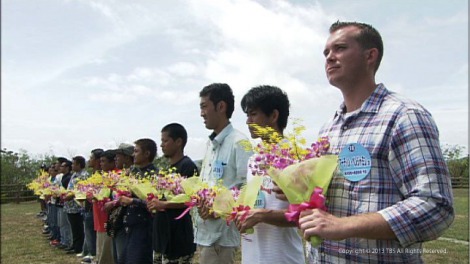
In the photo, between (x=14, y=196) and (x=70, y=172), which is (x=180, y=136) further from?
(x=14, y=196)

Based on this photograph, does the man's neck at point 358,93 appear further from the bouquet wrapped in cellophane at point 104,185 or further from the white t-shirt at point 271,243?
the bouquet wrapped in cellophane at point 104,185

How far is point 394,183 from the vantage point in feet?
5.41

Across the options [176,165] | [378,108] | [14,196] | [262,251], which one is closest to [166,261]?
[176,165]

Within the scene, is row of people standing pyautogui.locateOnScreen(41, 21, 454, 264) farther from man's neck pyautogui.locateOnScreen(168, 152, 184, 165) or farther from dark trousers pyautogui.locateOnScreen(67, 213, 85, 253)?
dark trousers pyautogui.locateOnScreen(67, 213, 85, 253)

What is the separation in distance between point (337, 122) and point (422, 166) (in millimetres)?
565

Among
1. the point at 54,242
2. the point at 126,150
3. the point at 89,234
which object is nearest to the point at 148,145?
the point at 126,150

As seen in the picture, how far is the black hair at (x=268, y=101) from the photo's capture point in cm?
300

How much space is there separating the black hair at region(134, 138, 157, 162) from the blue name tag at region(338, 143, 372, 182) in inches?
138

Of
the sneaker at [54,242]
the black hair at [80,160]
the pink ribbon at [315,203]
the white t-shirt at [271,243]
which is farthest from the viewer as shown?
the sneaker at [54,242]

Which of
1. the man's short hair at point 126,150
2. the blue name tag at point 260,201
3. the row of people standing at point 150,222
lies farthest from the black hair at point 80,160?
the blue name tag at point 260,201

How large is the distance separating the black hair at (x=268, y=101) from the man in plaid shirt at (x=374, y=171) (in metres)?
0.95

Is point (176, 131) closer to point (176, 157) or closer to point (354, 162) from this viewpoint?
point (176, 157)

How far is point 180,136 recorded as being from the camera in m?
4.48

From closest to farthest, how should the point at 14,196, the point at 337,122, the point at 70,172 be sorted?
the point at 337,122, the point at 70,172, the point at 14,196
